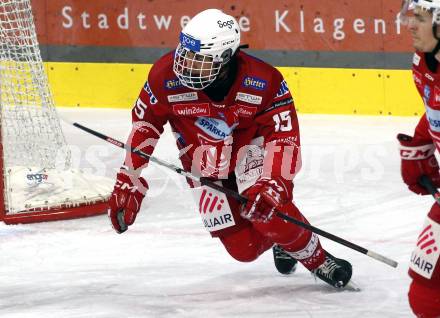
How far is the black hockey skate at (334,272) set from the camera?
165 inches

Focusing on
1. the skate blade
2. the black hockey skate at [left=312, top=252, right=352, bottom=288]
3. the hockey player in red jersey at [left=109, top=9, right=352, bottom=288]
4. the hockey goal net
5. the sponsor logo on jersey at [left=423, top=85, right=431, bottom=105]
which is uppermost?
the sponsor logo on jersey at [left=423, top=85, right=431, bottom=105]

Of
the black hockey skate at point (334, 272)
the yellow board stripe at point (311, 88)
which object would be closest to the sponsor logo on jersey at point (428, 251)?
the black hockey skate at point (334, 272)

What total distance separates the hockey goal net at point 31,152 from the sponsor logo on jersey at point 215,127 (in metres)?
1.42

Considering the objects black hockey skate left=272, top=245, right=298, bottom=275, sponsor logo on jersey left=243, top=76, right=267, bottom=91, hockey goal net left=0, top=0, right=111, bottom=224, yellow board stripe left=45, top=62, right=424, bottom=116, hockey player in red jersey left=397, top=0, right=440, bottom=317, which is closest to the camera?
hockey player in red jersey left=397, top=0, right=440, bottom=317

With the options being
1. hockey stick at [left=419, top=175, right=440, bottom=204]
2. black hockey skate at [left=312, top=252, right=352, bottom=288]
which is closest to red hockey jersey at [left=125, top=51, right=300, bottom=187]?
Answer: black hockey skate at [left=312, top=252, right=352, bottom=288]

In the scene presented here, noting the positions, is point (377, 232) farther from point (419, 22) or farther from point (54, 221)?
point (419, 22)

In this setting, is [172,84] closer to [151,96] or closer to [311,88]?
[151,96]

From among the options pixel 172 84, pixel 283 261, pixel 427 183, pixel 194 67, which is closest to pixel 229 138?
pixel 172 84

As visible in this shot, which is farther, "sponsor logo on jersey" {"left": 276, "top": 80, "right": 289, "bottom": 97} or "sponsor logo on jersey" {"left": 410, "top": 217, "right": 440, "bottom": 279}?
"sponsor logo on jersey" {"left": 276, "top": 80, "right": 289, "bottom": 97}

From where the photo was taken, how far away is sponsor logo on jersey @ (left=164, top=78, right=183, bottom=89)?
4168 millimetres

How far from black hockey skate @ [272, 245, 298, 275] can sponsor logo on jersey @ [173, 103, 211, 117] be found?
643mm

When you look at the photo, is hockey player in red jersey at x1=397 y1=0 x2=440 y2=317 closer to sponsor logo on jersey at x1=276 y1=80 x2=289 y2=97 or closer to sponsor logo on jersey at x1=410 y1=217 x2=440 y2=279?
sponsor logo on jersey at x1=410 y1=217 x2=440 y2=279

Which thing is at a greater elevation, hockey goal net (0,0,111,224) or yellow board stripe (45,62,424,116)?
hockey goal net (0,0,111,224)

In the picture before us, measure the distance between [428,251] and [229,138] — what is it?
3.71 ft
